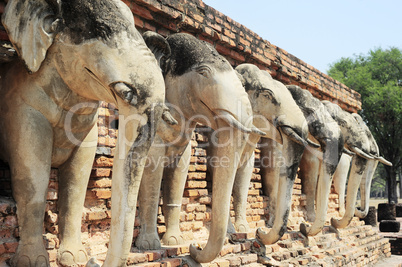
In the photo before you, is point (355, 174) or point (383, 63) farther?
point (383, 63)

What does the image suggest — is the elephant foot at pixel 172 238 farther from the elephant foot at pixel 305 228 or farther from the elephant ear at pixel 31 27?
the elephant foot at pixel 305 228

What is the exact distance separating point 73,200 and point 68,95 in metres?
0.76

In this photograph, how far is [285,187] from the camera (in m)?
5.18

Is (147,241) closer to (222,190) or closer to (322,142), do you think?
(222,190)

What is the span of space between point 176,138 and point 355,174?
14.2ft

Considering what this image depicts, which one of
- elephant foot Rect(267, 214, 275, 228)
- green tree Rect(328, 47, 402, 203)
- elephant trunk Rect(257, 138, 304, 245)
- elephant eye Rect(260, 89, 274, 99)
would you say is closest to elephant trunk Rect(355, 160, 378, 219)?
elephant foot Rect(267, 214, 275, 228)

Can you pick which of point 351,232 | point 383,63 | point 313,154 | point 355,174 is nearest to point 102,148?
point 313,154

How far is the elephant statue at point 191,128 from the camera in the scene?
4.08 m

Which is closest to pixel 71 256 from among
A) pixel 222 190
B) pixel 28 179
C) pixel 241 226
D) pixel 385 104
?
pixel 28 179

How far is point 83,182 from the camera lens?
371 centimetres

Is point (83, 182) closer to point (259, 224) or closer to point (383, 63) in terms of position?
point (259, 224)

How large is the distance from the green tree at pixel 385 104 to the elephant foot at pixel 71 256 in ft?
62.7

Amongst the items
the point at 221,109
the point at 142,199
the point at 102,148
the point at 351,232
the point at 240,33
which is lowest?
the point at 351,232

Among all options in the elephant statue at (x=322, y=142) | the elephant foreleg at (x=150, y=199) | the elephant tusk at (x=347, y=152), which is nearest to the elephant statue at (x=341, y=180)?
the elephant tusk at (x=347, y=152)
